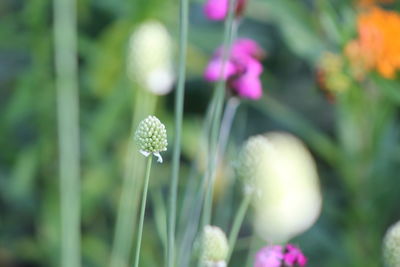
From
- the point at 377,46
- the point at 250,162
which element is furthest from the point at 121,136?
the point at 250,162

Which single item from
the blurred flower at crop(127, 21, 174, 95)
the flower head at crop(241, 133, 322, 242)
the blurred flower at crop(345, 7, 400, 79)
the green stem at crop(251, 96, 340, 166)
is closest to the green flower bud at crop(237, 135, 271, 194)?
the flower head at crop(241, 133, 322, 242)

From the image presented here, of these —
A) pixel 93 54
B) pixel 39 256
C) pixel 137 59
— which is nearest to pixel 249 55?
pixel 137 59

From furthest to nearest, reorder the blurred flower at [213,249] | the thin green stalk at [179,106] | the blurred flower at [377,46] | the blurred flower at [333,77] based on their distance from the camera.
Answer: the blurred flower at [333,77], the blurred flower at [377,46], the blurred flower at [213,249], the thin green stalk at [179,106]

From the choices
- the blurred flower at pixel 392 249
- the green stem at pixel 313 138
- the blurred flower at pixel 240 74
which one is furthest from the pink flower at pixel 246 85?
the green stem at pixel 313 138

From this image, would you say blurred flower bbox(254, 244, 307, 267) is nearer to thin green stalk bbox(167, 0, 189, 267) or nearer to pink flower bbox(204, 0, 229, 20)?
thin green stalk bbox(167, 0, 189, 267)

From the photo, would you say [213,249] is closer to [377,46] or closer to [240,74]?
[240,74]

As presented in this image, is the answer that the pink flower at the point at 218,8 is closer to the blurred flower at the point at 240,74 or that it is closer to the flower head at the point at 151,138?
the blurred flower at the point at 240,74
